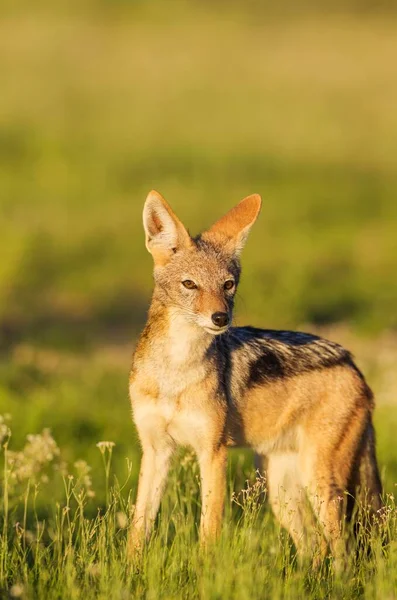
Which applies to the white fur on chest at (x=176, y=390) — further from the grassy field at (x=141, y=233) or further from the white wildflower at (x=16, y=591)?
the white wildflower at (x=16, y=591)

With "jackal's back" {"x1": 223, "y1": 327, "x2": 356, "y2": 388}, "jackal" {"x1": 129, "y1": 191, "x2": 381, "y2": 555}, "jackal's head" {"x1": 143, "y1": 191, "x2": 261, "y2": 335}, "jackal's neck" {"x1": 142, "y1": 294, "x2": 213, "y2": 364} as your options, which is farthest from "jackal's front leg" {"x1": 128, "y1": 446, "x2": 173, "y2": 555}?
"jackal's head" {"x1": 143, "y1": 191, "x2": 261, "y2": 335}

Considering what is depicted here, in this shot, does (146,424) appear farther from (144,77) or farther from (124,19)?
(124,19)

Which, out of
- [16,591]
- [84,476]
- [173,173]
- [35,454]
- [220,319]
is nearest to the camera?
[16,591]

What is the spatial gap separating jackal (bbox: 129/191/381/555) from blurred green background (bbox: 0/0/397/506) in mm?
1997

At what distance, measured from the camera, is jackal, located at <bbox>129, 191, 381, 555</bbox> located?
6.27 meters

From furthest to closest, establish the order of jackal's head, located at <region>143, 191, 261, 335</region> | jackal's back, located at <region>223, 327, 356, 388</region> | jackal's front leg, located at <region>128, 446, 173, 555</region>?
jackal's back, located at <region>223, 327, 356, 388</region> → jackal's front leg, located at <region>128, 446, 173, 555</region> → jackal's head, located at <region>143, 191, 261, 335</region>

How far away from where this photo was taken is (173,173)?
27.1m

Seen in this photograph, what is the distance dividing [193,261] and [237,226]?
0.43 m

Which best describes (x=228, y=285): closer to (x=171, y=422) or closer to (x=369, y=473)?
(x=171, y=422)

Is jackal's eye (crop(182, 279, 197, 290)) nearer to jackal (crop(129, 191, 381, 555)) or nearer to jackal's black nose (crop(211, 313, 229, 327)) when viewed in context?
jackal (crop(129, 191, 381, 555))

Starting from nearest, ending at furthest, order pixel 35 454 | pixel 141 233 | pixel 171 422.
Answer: pixel 171 422 < pixel 35 454 < pixel 141 233

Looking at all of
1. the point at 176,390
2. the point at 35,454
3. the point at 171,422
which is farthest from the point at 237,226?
the point at 35,454

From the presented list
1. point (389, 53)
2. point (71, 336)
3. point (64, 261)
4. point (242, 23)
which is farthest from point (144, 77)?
point (71, 336)

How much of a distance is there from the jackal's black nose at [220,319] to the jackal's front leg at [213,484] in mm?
722
